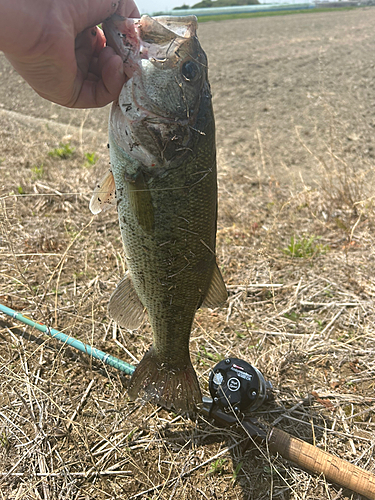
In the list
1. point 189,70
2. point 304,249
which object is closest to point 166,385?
point 189,70

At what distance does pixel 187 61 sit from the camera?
6.46 ft

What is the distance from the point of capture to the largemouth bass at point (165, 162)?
1931mm

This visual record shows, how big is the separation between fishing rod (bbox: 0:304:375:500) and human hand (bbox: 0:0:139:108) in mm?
1604

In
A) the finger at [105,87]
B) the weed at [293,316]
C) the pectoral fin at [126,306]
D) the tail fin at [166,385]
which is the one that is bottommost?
the weed at [293,316]

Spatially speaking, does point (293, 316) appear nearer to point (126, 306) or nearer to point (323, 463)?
point (323, 463)

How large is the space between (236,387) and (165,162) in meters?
1.46

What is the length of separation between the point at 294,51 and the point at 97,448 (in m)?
14.3

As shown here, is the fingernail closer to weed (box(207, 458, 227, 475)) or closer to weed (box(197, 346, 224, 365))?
weed (box(197, 346, 224, 365))

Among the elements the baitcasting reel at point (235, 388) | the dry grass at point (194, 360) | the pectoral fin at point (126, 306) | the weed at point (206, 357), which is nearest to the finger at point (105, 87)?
the dry grass at point (194, 360)

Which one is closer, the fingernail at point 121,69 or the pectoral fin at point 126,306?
the fingernail at point 121,69

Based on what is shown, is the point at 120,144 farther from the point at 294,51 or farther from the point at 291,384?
the point at 294,51

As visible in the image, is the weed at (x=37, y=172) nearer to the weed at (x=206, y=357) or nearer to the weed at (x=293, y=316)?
the weed at (x=206, y=357)

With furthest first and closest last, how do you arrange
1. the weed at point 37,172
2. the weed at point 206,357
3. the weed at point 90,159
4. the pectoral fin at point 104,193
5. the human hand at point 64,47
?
the weed at point 90,159, the weed at point 37,172, the weed at point 206,357, the pectoral fin at point 104,193, the human hand at point 64,47

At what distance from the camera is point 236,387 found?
2459mm
